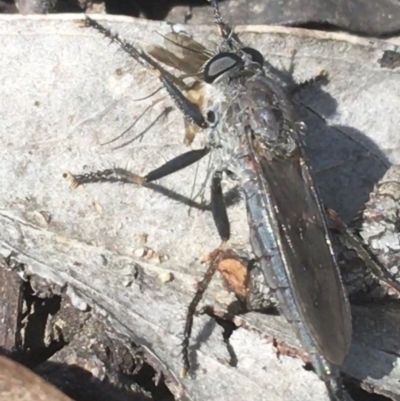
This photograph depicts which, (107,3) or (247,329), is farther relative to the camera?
(107,3)

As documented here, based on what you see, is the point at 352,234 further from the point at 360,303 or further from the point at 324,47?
the point at 324,47

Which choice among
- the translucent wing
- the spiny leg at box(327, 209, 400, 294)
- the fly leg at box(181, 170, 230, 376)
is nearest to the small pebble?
the fly leg at box(181, 170, 230, 376)

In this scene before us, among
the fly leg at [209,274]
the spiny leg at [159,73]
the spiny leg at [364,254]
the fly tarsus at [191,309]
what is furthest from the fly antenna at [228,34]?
the fly tarsus at [191,309]

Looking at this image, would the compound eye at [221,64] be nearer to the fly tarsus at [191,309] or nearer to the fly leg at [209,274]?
the fly leg at [209,274]

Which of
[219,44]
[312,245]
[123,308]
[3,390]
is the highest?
[219,44]

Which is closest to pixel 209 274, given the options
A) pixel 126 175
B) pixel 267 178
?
pixel 267 178

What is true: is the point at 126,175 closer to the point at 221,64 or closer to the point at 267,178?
the point at 267,178

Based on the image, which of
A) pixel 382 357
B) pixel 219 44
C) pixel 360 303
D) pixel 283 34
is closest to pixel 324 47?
pixel 283 34

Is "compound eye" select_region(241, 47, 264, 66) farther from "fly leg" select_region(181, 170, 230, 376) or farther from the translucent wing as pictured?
"fly leg" select_region(181, 170, 230, 376)
